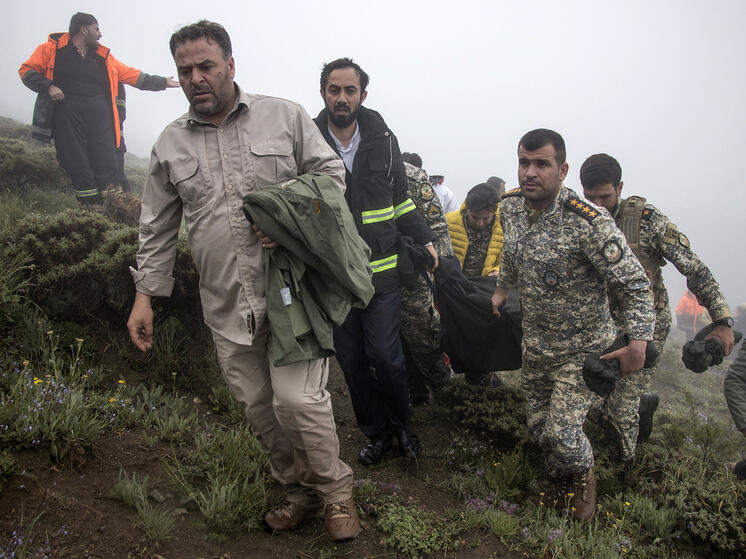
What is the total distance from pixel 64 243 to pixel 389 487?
329 centimetres

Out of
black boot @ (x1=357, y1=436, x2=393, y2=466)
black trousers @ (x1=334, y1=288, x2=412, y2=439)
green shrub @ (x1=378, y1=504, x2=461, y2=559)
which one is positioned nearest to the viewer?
green shrub @ (x1=378, y1=504, x2=461, y2=559)

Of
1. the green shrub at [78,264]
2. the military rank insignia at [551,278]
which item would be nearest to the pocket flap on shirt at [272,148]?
the military rank insignia at [551,278]

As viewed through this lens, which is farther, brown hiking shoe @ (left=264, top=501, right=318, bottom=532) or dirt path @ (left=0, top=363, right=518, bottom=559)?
brown hiking shoe @ (left=264, top=501, right=318, bottom=532)

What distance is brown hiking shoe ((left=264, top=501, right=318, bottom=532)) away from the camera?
2785mm

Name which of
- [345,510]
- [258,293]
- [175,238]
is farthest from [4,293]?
[345,510]

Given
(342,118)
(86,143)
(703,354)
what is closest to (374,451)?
(342,118)

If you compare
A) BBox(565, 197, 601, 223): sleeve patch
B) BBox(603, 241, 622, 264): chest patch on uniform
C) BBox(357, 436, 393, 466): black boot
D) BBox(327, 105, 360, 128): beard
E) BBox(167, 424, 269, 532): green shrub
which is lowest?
BBox(357, 436, 393, 466): black boot

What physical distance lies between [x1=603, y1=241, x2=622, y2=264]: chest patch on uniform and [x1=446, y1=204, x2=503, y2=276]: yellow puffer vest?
7.70 ft

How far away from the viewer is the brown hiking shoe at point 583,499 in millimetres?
3512

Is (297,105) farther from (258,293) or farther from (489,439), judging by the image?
(489,439)

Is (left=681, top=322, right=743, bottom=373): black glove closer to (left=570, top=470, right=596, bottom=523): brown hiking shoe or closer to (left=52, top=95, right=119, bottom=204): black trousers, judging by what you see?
(left=570, top=470, right=596, bottom=523): brown hiking shoe

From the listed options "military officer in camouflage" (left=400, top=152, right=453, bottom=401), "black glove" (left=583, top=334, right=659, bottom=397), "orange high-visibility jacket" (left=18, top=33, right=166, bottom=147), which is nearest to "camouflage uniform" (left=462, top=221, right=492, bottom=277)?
"military officer in camouflage" (left=400, top=152, right=453, bottom=401)

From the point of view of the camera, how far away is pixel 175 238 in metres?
2.84

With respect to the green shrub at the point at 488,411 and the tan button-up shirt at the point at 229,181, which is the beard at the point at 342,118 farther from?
the green shrub at the point at 488,411
